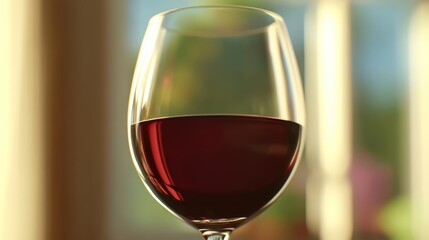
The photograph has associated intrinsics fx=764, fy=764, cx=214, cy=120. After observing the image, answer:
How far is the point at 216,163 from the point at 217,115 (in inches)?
1.5

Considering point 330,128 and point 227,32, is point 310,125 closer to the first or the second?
point 330,128

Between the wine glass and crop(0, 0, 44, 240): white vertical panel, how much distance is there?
1002 mm

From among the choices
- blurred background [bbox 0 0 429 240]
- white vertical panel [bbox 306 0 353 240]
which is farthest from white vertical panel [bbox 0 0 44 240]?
white vertical panel [bbox 306 0 353 240]

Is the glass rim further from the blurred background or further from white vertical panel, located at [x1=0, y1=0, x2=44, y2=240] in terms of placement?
the blurred background

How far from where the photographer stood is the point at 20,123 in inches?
61.4

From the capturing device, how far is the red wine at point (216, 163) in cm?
49

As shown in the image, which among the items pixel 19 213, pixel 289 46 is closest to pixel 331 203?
pixel 19 213

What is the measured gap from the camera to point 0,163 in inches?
57.3

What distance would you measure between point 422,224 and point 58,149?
0.99 meters

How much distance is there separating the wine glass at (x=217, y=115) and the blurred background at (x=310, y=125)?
4.26ft

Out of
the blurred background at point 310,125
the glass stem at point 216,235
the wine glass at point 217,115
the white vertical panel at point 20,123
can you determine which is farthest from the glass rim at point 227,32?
the blurred background at point 310,125

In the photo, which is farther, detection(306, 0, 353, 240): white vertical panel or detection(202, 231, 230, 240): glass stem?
detection(306, 0, 353, 240): white vertical panel

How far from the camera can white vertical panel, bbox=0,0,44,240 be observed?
1491 mm

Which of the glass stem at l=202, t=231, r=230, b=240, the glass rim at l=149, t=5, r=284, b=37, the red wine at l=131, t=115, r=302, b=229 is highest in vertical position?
the glass rim at l=149, t=5, r=284, b=37
